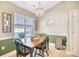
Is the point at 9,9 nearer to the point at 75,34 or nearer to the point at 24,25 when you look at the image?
the point at 24,25

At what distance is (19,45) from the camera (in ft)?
7.56

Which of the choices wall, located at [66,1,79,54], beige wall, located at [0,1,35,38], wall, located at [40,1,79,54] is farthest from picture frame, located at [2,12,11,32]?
wall, located at [66,1,79,54]

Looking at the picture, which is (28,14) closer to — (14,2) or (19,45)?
(14,2)

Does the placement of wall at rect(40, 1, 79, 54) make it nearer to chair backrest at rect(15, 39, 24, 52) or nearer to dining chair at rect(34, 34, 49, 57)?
dining chair at rect(34, 34, 49, 57)

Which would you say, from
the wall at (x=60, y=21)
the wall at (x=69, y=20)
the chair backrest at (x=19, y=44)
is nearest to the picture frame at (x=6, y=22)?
the chair backrest at (x=19, y=44)

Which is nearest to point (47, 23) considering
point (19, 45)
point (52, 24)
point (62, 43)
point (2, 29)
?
point (52, 24)

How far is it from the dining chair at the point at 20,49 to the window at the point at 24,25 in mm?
116

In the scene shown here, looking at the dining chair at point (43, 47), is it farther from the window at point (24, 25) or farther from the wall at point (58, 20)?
the window at point (24, 25)

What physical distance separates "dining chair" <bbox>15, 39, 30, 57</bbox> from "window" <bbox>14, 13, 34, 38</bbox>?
0.38 feet

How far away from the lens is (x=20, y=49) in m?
2.31

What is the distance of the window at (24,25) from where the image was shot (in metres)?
2.30

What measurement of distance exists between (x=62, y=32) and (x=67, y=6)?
1.58ft

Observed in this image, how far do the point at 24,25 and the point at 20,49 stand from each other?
441 mm

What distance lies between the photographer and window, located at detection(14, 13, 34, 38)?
2297 millimetres
